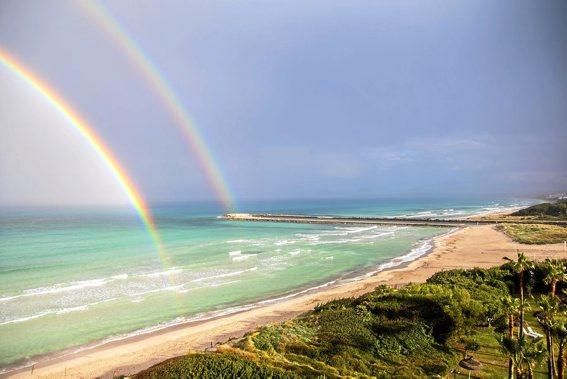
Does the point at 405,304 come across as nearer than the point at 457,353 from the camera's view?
No

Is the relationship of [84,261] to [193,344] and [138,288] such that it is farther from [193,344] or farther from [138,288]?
[193,344]

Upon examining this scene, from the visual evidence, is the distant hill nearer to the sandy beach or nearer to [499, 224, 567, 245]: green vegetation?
[499, 224, 567, 245]: green vegetation

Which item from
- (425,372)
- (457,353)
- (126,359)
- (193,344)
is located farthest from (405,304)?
(126,359)

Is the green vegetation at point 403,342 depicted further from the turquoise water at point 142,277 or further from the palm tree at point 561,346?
the turquoise water at point 142,277

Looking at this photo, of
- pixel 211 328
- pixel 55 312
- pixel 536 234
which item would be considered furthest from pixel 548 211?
pixel 55 312

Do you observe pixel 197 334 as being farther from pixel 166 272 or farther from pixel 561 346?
pixel 166 272

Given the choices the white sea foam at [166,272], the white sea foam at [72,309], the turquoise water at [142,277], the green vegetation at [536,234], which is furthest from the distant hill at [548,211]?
the white sea foam at [72,309]
